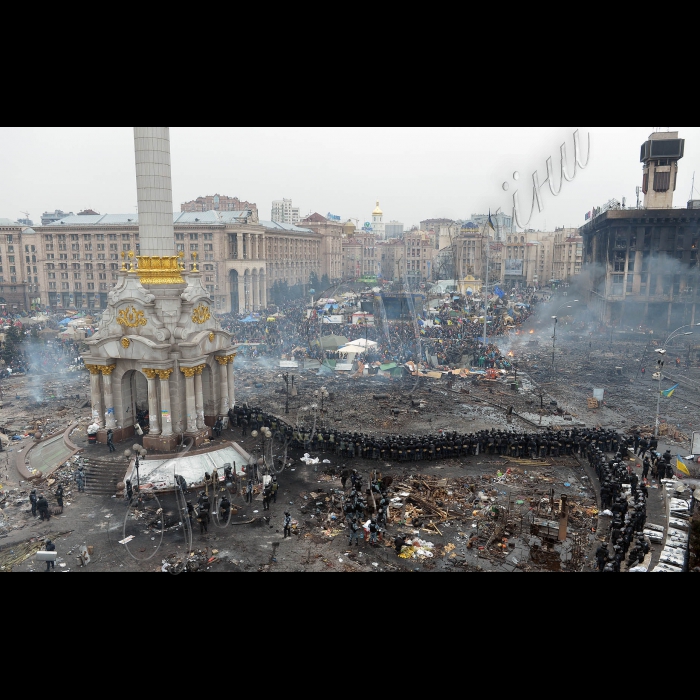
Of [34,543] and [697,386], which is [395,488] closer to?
[34,543]

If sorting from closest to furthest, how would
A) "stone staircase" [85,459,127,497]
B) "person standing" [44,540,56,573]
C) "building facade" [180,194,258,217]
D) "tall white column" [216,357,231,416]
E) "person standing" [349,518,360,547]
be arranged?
1. "person standing" [44,540,56,573]
2. "person standing" [349,518,360,547]
3. "stone staircase" [85,459,127,497]
4. "tall white column" [216,357,231,416]
5. "building facade" [180,194,258,217]

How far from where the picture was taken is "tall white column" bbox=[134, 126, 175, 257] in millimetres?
24797

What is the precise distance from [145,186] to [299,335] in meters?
31.6

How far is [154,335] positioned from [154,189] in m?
6.29

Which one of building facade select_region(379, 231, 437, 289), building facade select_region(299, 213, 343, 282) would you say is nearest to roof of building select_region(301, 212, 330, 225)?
building facade select_region(299, 213, 343, 282)

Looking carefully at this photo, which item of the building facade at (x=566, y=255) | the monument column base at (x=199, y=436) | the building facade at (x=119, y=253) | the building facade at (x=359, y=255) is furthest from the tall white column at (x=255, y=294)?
the building facade at (x=566, y=255)

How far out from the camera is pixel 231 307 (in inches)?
3167

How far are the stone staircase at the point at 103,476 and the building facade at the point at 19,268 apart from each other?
212 ft

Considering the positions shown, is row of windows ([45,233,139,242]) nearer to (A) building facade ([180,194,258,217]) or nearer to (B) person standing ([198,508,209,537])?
(A) building facade ([180,194,258,217])

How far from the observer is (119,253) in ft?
245

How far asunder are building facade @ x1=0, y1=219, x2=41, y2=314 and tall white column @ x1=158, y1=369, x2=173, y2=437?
6449 centimetres

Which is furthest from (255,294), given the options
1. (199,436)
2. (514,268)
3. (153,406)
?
(514,268)

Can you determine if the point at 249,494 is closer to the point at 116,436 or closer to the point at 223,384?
the point at 116,436
